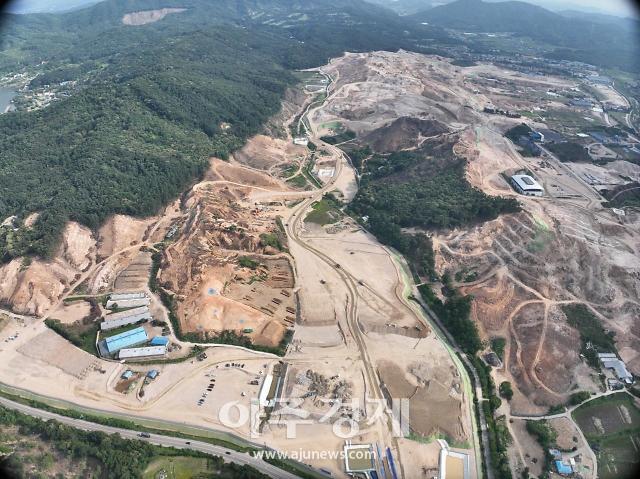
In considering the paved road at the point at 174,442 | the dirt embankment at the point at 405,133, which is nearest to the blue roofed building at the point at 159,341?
the paved road at the point at 174,442

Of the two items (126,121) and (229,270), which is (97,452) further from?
(126,121)

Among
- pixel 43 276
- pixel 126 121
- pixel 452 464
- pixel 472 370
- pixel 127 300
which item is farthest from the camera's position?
pixel 126 121

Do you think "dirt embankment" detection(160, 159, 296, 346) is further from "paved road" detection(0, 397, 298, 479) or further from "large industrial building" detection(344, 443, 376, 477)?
"large industrial building" detection(344, 443, 376, 477)

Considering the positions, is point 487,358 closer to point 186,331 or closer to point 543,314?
point 543,314

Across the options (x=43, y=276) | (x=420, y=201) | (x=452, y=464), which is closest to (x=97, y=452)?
(x=43, y=276)

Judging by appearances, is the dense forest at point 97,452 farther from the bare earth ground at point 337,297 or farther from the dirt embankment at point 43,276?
the dirt embankment at point 43,276
